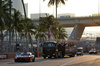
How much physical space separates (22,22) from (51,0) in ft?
40.9

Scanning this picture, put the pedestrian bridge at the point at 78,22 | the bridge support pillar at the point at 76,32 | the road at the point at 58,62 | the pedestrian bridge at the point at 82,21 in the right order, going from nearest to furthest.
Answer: the road at the point at 58,62
the pedestrian bridge at the point at 82,21
the pedestrian bridge at the point at 78,22
the bridge support pillar at the point at 76,32

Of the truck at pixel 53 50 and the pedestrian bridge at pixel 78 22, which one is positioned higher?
the pedestrian bridge at pixel 78 22

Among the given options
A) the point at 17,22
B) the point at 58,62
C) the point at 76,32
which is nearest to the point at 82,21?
the point at 76,32

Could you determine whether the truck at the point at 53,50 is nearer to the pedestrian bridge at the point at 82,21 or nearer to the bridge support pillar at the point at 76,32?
the pedestrian bridge at the point at 82,21

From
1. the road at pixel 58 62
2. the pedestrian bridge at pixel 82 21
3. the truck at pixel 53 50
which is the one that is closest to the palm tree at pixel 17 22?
the truck at pixel 53 50

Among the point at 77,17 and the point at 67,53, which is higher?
the point at 77,17

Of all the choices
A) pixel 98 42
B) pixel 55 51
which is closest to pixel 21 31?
pixel 55 51

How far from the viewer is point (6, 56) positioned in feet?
118

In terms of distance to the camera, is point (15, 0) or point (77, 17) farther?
point (15, 0)

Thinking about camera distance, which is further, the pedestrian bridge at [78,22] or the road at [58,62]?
the pedestrian bridge at [78,22]

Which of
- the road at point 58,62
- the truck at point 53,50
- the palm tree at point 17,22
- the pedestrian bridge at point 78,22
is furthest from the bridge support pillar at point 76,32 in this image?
the road at point 58,62

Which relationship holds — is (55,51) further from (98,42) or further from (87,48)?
(98,42)

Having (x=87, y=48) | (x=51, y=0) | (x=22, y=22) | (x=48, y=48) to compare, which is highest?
(x=51, y=0)

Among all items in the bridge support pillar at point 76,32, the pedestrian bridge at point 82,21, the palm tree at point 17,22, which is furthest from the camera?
the bridge support pillar at point 76,32
